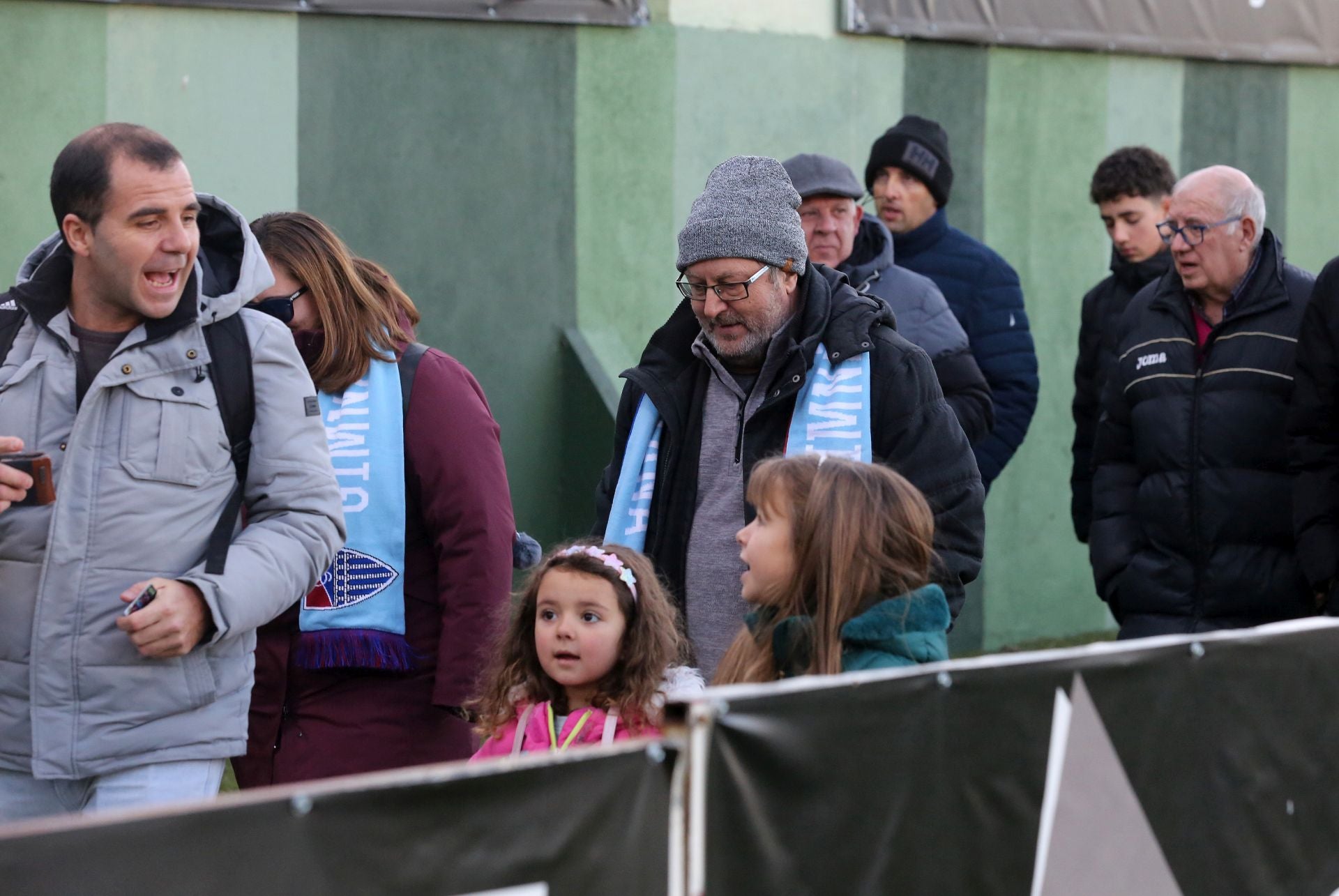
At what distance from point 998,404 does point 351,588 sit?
3.22 m

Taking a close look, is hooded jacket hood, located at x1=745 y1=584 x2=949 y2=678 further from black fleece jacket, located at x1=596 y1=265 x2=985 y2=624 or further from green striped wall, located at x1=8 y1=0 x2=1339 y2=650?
green striped wall, located at x1=8 y1=0 x2=1339 y2=650

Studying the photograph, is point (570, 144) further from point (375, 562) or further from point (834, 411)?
point (834, 411)

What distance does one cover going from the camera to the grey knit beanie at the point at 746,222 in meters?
3.95

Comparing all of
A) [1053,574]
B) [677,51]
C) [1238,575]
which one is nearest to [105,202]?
[1238,575]

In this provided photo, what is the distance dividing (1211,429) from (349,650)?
263cm

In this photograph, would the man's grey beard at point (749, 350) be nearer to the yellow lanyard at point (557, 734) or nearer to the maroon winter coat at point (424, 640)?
the maroon winter coat at point (424, 640)

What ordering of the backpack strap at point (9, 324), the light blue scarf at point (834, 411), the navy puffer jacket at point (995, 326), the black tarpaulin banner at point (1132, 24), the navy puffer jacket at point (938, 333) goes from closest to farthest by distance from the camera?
the backpack strap at point (9, 324) → the light blue scarf at point (834, 411) → the navy puffer jacket at point (938, 333) → the navy puffer jacket at point (995, 326) → the black tarpaulin banner at point (1132, 24)

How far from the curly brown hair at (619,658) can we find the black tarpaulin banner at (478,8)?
3.31 metres

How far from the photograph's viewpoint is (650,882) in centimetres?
241

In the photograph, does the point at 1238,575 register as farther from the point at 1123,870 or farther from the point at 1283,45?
the point at 1283,45

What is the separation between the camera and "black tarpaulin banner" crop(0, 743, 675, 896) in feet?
6.44

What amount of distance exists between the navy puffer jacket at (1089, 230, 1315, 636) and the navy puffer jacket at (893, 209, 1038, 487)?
1.14 m

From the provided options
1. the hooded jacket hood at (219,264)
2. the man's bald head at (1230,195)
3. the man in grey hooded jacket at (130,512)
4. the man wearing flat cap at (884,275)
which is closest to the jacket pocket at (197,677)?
the man in grey hooded jacket at (130,512)

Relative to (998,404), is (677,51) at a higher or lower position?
higher
